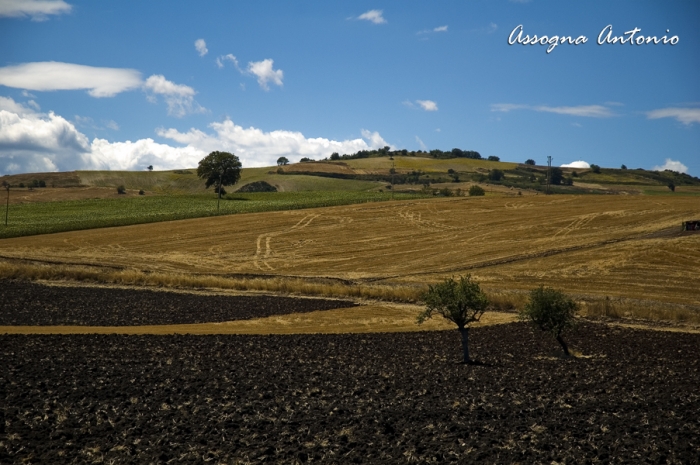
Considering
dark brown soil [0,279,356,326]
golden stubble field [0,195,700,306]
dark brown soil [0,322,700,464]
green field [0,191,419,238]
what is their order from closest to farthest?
dark brown soil [0,322,700,464]
dark brown soil [0,279,356,326]
golden stubble field [0,195,700,306]
green field [0,191,419,238]

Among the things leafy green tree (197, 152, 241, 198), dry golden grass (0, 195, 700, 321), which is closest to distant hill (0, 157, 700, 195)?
leafy green tree (197, 152, 241, 198)

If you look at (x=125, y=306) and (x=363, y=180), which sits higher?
(x=363, y=180)

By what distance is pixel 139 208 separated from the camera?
343 ft

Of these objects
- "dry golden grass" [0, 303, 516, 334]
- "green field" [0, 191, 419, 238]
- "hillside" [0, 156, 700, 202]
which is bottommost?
"dry golden grass" [0, 303, 516, 334]

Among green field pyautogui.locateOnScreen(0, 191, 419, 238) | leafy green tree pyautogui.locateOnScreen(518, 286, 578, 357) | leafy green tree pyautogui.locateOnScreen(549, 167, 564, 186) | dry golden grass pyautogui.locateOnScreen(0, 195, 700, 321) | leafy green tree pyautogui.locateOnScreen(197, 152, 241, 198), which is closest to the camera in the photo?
leafy green tree pyautogui.locateOnScreen(518, 286, 578, 357)

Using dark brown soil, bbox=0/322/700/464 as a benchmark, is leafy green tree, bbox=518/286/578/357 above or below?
above

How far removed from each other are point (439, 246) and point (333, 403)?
48.7 metres

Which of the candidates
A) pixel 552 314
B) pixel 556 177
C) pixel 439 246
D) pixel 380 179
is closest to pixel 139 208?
pixel 439 246

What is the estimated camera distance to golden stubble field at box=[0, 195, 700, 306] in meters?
54.2

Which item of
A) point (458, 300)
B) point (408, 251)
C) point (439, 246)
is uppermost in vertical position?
point (458, 300)

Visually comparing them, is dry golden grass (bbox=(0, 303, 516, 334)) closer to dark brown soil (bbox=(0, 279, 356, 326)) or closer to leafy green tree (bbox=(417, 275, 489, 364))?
dark brown soil (bbox=(0, 279, 356, 326))

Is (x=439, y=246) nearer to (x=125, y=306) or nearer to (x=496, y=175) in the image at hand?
(x=125, y=306)

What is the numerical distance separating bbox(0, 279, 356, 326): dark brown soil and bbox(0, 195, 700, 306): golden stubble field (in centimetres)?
943

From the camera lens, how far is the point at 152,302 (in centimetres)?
4616
